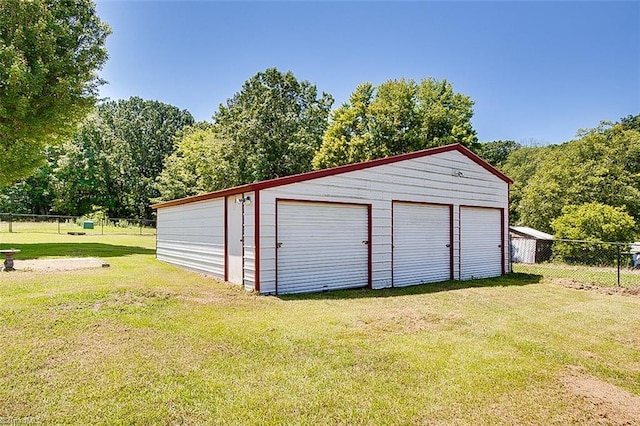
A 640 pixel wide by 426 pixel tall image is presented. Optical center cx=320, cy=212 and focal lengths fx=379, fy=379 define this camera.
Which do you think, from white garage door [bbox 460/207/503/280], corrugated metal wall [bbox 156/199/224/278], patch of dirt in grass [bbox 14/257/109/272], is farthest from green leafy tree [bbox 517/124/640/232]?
patch of dirt in grass [bbox 14/257/109/272]

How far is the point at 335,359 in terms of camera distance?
14.9ft

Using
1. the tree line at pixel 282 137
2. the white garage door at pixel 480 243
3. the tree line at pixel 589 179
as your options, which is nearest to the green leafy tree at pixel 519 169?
the tree line at pixel 589 179

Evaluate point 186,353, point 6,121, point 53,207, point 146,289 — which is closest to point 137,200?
point 53,207

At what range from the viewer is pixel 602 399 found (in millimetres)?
3721

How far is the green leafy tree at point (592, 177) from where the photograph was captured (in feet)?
80.0

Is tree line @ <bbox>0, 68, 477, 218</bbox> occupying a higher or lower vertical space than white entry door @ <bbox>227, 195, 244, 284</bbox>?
higher

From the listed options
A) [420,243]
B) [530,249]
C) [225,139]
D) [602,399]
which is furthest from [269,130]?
[602,399]

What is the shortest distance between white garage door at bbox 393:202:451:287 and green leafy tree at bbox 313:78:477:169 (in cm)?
1635

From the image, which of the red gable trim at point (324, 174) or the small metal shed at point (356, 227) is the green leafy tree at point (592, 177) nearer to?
the red gable trim at point (324, 174)

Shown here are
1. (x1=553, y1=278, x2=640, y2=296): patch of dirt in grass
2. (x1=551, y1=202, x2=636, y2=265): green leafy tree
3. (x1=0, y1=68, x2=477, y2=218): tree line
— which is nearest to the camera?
(x1=553, y1=278, x2=640, y2=296): patch of dirt in grass

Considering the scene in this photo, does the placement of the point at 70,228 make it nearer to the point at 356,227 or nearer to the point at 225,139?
the point at 225,139

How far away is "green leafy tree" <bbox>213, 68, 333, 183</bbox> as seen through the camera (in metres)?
29.2

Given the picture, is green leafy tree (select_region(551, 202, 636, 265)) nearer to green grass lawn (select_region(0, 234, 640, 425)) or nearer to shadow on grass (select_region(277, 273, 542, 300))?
shadow on grass (select_region(277, 273, 542, 300))

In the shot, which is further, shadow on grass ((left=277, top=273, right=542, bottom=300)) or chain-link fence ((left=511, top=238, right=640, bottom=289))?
chain-link fence ((left=511, top=238, right=640, bottom=289))
